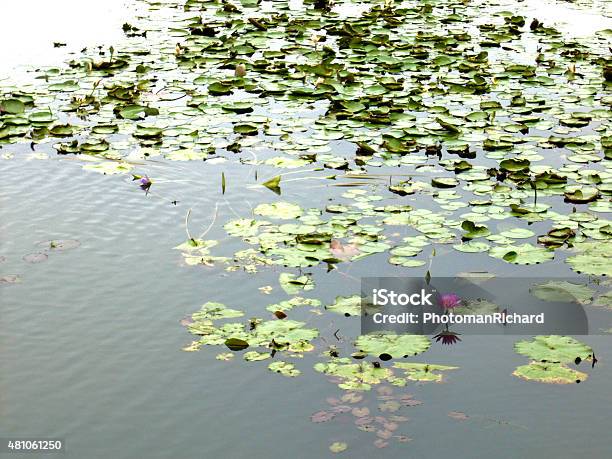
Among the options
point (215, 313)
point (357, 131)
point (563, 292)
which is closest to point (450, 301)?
point (563, 292)

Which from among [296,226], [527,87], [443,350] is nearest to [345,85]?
[527,87]

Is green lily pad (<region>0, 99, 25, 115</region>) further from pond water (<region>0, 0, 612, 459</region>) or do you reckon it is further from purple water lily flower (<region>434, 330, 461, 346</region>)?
purple water lily flower (<region>434, 330, 461, 346</region>)

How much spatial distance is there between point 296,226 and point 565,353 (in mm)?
1885

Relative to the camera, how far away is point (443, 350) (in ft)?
14.5

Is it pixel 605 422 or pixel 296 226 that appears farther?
pixel 296 226

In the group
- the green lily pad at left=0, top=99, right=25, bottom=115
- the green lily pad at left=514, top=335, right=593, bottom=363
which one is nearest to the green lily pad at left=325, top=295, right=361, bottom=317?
the green lily pad at left=514, top=335, right=593, bottom=363

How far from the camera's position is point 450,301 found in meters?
4.75

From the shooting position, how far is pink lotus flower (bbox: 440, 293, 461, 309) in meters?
4.74

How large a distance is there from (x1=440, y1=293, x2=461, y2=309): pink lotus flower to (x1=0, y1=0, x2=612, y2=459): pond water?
0.26m

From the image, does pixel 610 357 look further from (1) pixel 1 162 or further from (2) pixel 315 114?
(1) pixel 1 162

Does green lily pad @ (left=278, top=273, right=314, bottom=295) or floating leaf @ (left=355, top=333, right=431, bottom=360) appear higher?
green lily pad @ (left=278, top=273, right=314, bottom=295)

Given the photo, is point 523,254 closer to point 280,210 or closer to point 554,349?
point 554,349

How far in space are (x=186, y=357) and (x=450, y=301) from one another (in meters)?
1.43

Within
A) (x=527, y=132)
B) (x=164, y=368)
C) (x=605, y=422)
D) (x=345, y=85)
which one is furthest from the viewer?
(x=345, y=85)
